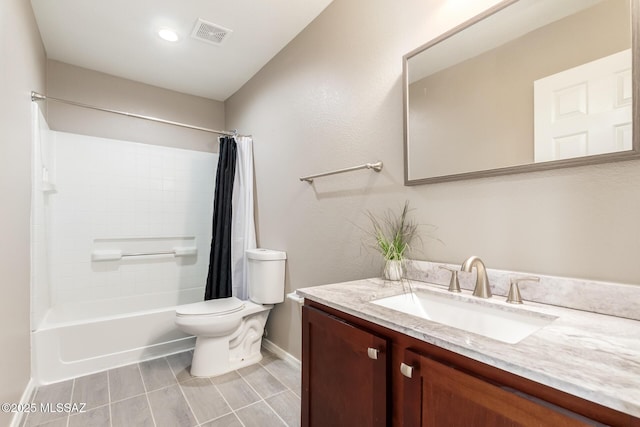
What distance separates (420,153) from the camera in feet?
4.46

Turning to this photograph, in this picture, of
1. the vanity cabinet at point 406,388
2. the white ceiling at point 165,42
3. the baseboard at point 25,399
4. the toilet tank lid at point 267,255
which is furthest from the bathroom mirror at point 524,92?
the baseboard at point 25,399

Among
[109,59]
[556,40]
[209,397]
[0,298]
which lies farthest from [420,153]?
[109,59]

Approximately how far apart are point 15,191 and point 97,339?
124 centimetres

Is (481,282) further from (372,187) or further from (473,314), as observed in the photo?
(372,187)

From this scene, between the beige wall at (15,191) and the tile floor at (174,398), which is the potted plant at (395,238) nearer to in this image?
the tile floor at (174,398)

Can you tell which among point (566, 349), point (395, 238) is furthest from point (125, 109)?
point (566, 349)

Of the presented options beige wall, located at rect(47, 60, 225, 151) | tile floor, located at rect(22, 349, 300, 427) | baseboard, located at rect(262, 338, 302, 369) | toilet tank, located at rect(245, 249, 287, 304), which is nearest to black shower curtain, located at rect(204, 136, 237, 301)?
toilet tank, located at rect(245, 249, 287, 304)

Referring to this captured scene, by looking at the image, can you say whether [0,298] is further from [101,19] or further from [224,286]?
[101,19]

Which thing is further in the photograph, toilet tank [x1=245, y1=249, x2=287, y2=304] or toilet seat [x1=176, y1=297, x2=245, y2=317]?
toilet tank [x1=245, y1=249, x2=287, y2=304]

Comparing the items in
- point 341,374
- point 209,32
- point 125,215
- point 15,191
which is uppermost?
point 209,32

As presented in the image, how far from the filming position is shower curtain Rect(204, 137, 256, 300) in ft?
8.48

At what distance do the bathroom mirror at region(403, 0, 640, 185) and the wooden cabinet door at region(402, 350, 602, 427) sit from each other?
0.74 m

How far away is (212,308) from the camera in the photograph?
2.16m

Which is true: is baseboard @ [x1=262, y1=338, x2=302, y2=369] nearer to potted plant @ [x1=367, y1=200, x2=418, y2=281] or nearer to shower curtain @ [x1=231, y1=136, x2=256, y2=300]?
shower curtain @ [x1=231, y1=136, x2=256, y2=300]
